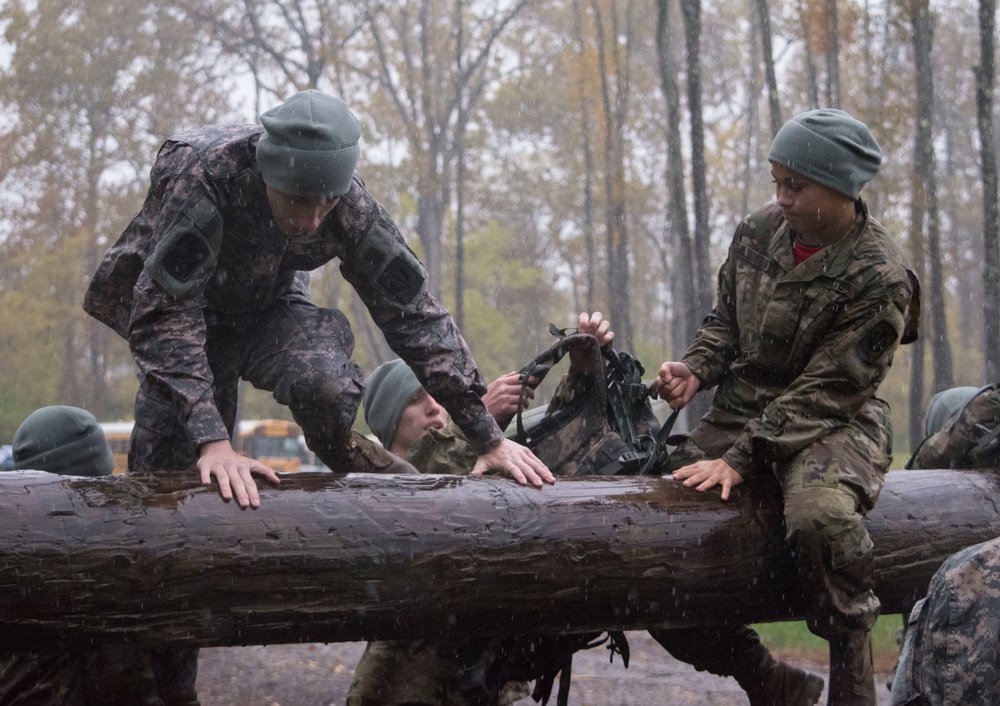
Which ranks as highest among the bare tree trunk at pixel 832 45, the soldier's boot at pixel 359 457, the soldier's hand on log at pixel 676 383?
the bare tree trunk at pixel 832 45

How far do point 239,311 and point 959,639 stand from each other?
2977mm

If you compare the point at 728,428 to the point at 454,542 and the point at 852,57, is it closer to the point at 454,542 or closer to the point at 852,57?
the point at 454,542

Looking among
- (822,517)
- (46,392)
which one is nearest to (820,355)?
(822,517)

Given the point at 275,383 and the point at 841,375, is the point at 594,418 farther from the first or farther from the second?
the point at 275,383

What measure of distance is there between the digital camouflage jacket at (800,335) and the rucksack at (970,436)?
103cm

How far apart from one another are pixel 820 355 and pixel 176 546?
7.34ft

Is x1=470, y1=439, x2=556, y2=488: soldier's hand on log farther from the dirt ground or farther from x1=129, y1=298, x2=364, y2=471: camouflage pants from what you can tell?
the dirt ground

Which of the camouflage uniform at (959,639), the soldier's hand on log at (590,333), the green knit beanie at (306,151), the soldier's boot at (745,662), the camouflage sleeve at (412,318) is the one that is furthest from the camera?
the soldier's boot at (745,662)

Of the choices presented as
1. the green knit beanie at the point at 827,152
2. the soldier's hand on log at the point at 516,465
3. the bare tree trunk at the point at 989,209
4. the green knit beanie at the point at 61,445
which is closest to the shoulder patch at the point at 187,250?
the soldier's hand on log at the point at 516,465

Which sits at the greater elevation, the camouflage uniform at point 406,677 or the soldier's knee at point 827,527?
the soldier's knee at point 827,527

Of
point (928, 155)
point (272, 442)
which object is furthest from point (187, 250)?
point (272, 442)

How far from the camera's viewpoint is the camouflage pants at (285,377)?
4.18 m

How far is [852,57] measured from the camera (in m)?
16.4

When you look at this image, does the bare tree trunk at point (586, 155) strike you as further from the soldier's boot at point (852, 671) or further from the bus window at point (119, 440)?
the soldier's boot at point (852, 671)
